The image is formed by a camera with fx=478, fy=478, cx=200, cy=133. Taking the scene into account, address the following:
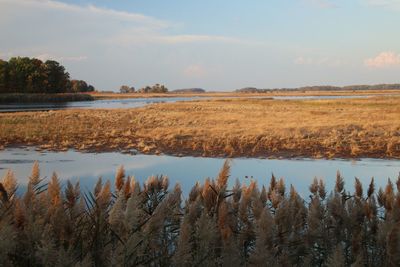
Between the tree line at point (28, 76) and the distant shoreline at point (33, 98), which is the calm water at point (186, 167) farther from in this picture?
the tree line at point (28, 76)

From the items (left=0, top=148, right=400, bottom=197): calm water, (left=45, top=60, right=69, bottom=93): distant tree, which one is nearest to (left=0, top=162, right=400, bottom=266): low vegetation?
(left=0, top=148, right=400, bottom=197): calm water

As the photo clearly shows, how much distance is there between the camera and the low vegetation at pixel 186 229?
299 cm

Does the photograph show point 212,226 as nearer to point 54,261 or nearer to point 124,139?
point 54,261

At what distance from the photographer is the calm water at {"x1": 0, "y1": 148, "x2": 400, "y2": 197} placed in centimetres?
1470

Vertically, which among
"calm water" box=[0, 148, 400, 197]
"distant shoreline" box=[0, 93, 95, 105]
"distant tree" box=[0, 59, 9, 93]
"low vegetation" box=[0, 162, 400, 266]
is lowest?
"calm water" box=[0, 148, 400, 197]

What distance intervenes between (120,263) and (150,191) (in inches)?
88.6

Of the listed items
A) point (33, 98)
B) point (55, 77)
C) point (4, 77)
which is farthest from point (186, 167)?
point (55, 77)

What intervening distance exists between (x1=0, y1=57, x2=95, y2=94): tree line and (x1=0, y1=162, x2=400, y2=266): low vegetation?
340 feet

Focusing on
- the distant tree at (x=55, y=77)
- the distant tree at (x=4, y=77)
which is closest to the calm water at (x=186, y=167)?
the distant tree at (x=4, y=77)

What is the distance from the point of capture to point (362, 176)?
15.5 meters

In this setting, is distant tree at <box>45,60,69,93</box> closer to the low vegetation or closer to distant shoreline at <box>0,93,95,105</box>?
distant shoreline at <box>0,93,95,105</box>

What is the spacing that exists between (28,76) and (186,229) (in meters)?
109

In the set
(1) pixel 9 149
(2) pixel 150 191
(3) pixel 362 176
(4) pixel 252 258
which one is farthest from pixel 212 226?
(1) pixel 9 149

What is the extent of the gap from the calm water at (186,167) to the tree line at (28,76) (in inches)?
3433
